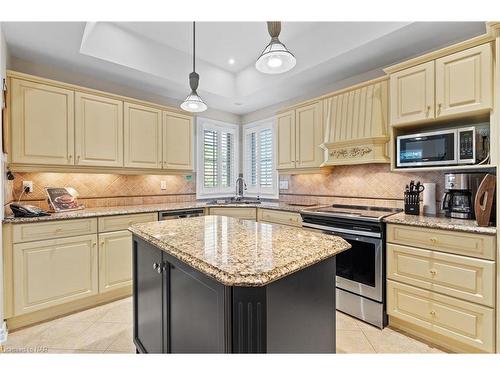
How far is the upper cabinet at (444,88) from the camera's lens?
190 centimetres

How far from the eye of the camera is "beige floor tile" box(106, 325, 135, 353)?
6.46ft

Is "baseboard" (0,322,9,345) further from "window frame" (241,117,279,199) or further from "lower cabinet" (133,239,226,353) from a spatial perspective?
"window frame" (241,117,279,199)

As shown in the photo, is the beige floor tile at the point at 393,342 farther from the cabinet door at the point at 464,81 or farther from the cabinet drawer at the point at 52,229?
the cabinet drawer at the point at 52,229

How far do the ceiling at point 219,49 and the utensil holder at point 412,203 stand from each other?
4.76ft

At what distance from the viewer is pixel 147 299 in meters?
1.58

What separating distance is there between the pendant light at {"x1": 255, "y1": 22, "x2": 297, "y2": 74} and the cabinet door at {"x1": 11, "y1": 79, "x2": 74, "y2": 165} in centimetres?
232

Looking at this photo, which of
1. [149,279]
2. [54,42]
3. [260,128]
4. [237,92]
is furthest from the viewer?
[260,128]

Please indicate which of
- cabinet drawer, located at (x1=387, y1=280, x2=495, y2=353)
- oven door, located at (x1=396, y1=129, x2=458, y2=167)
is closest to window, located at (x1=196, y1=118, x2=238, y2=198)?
oven door, located at (x1=396, y1=129, x2=458, y2=167)

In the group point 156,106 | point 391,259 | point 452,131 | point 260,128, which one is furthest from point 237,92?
point 391,259

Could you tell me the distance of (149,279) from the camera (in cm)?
156

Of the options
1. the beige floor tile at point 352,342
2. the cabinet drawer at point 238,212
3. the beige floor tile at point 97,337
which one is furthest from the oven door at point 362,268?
the beige floor tile at point 97,337

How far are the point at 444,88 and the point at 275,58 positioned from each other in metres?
1.64

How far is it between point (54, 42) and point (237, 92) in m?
2.22

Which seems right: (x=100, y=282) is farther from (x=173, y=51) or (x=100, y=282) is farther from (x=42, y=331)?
(x=173, y=51)
